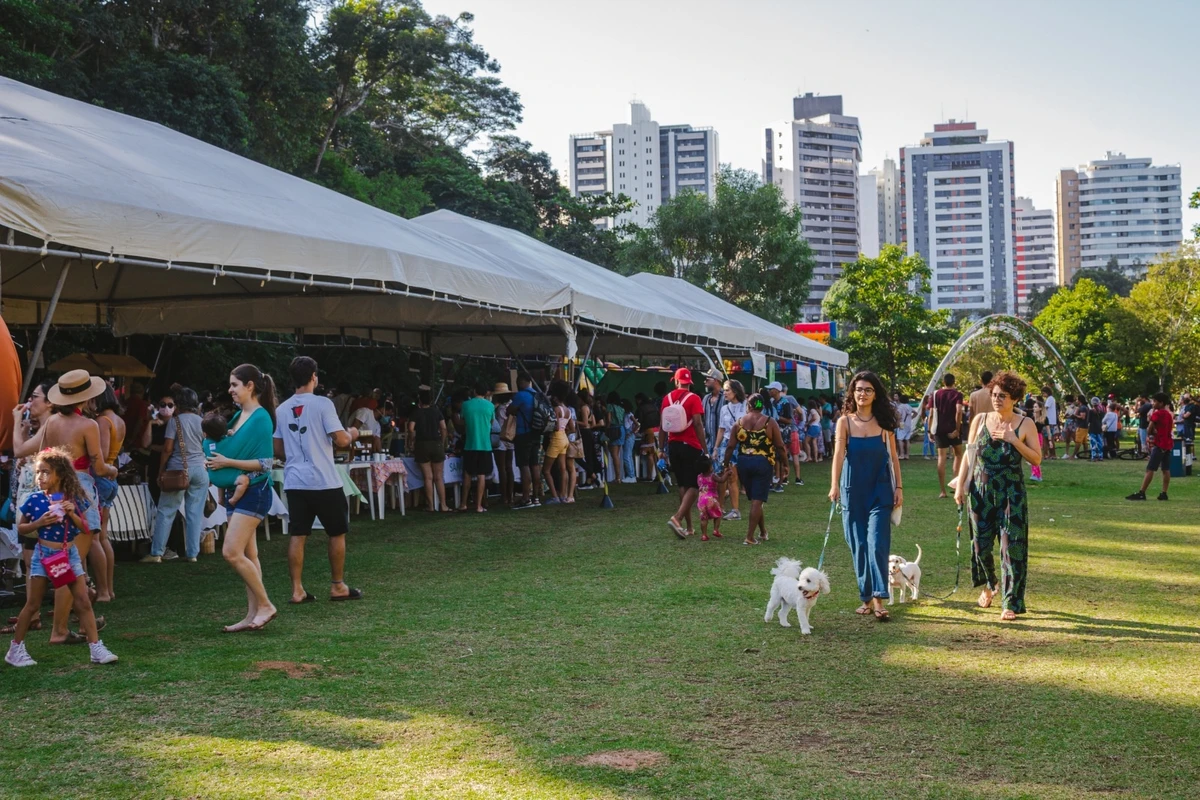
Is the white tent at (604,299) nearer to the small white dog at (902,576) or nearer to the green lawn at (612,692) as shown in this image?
the green lawn at (612,692)

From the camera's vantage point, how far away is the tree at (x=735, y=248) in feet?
160

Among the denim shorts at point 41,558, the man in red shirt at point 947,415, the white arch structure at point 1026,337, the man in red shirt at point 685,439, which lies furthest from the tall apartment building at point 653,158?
the denim shorts at point 41,558

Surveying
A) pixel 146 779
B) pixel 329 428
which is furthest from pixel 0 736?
pixel 329 428

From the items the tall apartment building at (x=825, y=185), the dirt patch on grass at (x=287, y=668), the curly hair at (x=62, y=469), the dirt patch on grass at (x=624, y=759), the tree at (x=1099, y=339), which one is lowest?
the dirt patch on grass at (x=624, y=759)

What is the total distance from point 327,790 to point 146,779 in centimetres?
74

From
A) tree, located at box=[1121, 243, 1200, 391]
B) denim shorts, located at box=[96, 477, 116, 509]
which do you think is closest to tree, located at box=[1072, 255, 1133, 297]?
tree, located at box=[1121, 243, 1200, 391]

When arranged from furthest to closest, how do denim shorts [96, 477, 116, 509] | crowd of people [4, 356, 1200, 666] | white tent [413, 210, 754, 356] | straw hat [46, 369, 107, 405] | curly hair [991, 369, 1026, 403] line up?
white tent [413, 210, 754, 356] < denim shorts [96, 477, 116, 509] < curly hair [991, 369, 1026, 403] < straw hat [46, 369, 107, 405] < crowd of people [4, 356, 1200, 666]

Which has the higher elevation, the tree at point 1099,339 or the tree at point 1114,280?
the tree at point 1114,280

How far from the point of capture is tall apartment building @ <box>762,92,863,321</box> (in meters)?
160

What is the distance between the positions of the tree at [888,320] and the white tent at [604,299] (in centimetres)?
2987

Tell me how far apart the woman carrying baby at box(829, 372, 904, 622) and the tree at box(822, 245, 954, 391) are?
1666 inches

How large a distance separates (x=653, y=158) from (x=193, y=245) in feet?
555

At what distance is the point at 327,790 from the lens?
4270 mm

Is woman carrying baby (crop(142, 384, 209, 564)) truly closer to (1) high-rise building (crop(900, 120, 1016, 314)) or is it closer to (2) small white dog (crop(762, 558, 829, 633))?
(2) small white dog (crop(762, 558, 829, 633))
